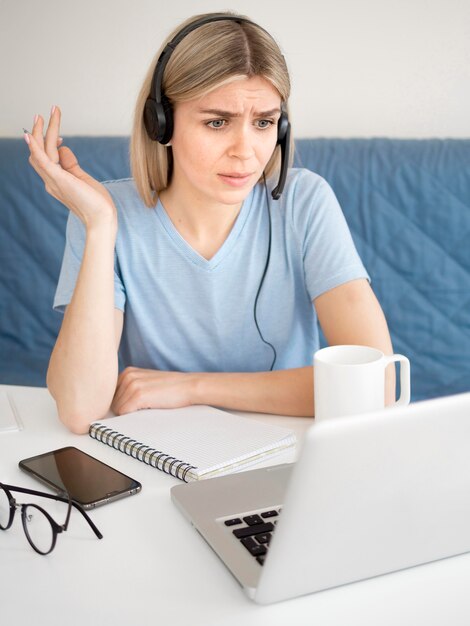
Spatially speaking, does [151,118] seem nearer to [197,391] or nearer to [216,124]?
[216,124]

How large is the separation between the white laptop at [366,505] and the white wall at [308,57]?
1835 millimetres

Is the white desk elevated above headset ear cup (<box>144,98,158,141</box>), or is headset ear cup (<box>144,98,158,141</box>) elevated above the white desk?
headset ear cup (<box>144,98,158,141</box>)

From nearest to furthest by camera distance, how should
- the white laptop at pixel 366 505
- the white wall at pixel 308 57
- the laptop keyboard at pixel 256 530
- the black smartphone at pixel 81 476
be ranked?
1. the white laptop at pixel 366 505
2. the laptop keyboard at pixel 256 530
3. the black smartphone at pixel 81 476
4. the white wall at pixel 308 57

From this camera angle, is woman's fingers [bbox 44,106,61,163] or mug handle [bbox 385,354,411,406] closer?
mug handle [bbox 385,354,411,406]

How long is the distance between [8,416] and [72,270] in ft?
1.05

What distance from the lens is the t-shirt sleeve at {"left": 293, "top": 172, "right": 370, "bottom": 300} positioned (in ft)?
4.32

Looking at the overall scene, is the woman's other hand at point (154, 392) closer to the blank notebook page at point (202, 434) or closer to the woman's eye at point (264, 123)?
the blank notebook page at point (202, 434)

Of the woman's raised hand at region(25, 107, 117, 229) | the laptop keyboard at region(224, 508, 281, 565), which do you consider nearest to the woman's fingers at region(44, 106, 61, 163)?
the woman's raised hand at region(25, 107, 117, 229)

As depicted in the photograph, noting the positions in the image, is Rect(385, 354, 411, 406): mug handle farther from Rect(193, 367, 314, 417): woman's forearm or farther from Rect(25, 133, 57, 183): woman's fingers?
Rect(25, 133, 57, 183): woman's fingers

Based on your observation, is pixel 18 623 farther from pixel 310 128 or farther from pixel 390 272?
pixel 310 128

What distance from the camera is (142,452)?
3.04 feet

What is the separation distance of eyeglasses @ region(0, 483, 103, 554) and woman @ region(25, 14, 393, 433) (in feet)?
0.84

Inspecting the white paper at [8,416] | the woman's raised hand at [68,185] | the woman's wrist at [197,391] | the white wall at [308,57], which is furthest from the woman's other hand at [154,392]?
the white wall at [308,57]

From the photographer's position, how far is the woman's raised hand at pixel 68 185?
1206 mm
